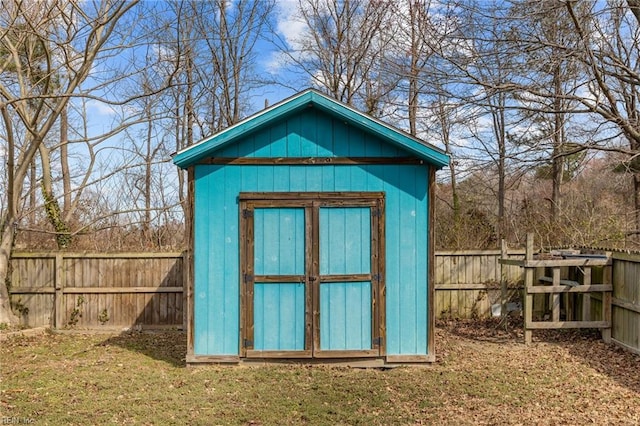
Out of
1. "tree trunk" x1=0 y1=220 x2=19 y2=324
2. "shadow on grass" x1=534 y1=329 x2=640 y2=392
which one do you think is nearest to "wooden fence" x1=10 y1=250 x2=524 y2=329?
"tree trunk" x1=0 y1=220 x2=19 y2=324

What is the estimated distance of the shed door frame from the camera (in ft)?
21.2

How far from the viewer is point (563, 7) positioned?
9.43m

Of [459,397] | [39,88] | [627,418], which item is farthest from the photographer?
[39,88]

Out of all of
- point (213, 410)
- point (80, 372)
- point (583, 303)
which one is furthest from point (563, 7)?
point (80, 372)

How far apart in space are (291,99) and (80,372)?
14.5 ft

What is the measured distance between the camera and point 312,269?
6.50 m

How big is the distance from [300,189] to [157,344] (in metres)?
3.76

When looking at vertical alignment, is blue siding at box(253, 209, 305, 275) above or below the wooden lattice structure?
above

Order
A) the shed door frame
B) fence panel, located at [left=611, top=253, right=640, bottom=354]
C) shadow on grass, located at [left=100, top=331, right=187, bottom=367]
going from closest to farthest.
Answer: the shed door frame < fence panel, located at [left=611, top=253, right=640, bottom=354] < shadow on grass, located at [left=100, top=331, right=187, bottom=367]

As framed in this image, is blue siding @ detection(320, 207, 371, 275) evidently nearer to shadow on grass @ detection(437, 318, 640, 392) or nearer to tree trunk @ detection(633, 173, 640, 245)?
shadow on grass @ detection(437, 318, 640, 392)

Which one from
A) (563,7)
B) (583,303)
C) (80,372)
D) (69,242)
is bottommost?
(80,372)

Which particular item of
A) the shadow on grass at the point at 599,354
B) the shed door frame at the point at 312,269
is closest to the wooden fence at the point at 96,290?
the shed door frame at the point at 312,269

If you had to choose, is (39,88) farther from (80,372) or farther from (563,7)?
(563,7)

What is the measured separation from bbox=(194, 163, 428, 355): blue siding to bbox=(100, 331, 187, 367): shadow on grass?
3.04 feet
